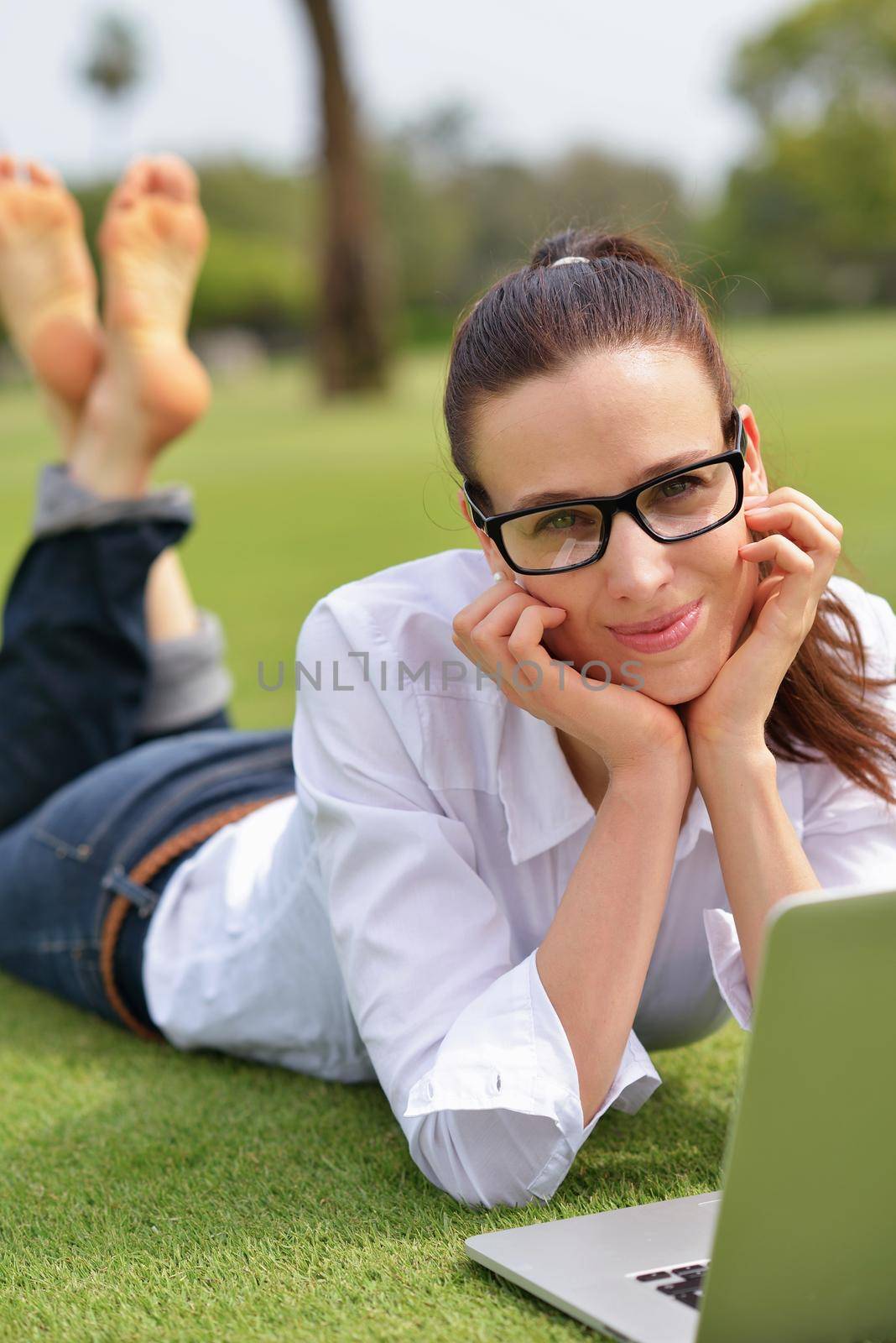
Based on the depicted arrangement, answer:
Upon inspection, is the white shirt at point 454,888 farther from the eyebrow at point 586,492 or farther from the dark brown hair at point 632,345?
the eyebrow at point 586,492

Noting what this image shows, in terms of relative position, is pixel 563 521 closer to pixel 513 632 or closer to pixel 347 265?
pixel 513 632

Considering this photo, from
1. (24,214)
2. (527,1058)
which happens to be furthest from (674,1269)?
(24,214)

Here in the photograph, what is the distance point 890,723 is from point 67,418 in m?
2.46

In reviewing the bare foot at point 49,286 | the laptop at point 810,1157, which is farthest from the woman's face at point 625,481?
the bare foot at point 49,286

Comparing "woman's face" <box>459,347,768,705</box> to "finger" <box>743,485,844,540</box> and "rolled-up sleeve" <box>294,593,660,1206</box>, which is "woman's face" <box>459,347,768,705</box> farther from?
"rolled-up sleeve" <box>294,593,660,1206</box>

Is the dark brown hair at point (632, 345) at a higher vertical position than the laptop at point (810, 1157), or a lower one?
higher

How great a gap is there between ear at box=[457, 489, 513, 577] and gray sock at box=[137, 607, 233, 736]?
1687mm

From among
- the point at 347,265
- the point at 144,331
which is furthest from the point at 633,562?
the point at 347,265

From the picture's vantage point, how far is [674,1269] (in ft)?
5.12

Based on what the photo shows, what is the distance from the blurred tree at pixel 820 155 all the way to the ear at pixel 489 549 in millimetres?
58733

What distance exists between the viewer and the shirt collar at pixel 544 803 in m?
2.03

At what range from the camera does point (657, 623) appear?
1868mm

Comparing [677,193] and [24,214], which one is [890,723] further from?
[24,214]

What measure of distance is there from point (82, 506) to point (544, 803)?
181 centimetres
